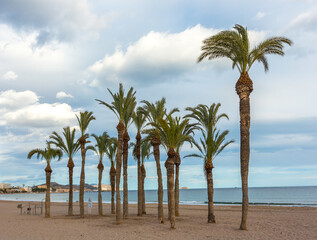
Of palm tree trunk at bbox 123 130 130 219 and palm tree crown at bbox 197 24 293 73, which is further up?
palm tree crown at bbox 197 24 293 73

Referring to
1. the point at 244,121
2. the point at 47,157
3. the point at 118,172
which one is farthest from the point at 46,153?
the point at 244,121

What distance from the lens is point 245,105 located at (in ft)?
61.6

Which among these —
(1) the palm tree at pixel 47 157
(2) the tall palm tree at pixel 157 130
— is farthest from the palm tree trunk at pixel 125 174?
(1) the palm tree at pixel 47 157

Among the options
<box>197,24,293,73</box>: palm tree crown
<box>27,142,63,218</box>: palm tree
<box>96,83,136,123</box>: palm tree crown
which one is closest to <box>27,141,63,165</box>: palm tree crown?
<box>27,142,63,218</box>: palm tree

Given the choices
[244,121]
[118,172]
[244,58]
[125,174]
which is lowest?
[125,174]

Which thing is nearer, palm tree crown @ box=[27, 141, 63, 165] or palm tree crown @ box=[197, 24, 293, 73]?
palm tree crown @ box=[197, 24, 293, 73]

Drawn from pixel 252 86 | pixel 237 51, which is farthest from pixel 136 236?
pixel 237 51

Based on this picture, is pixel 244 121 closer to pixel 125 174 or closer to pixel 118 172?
pixel 118 172

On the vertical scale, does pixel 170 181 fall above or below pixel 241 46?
below

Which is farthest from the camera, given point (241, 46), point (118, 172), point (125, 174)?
point (125, 174)

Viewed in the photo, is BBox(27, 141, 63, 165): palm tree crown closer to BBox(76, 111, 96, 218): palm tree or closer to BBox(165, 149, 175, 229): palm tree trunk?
BBox(76, 111, 96, 218): palm tree

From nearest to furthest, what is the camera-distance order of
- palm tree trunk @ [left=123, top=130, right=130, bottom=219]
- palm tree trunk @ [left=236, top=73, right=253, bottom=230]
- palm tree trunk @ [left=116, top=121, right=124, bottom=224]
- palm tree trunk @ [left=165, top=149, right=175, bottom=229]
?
1. palm tree trunk @ [left=236, top=73, right=253, bottom=230]
2. palm tree trunk @ [left=165, top=149, right=175, bottom=229]
3. palm tree trunk @ [left=116, top=121, right=124, bottom=224]
4. palm tree trunk @ [left=123, top=130, right=130, bottom=219]

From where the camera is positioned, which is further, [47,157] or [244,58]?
[47,157]

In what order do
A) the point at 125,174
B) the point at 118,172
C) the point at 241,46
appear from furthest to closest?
the point at 125,174
the point at 118,172
the point at 241,46
